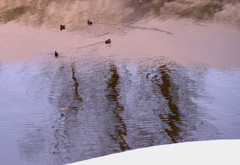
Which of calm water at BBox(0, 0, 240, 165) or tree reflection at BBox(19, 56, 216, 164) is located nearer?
tree reflection at BBox(19, 56, 216, 164)

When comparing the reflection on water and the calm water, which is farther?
the calm water

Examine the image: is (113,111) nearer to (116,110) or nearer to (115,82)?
(116,110)

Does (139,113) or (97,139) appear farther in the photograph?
(139,113)

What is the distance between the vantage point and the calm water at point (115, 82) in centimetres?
348

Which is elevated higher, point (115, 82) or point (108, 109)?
point (115, 82)

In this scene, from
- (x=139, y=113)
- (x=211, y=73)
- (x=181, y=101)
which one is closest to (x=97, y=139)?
(x=139, y=113)

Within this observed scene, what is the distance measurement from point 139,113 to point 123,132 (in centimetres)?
57

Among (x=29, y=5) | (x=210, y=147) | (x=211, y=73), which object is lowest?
(x=211, y=73)

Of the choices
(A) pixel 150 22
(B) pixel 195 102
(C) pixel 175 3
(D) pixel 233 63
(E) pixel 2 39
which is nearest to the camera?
(B) pixel 195 102

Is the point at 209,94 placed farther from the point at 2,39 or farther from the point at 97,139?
the point at 2,39

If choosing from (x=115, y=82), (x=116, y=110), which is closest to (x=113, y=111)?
(x=116, y=110)

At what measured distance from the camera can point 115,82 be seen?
5.11m

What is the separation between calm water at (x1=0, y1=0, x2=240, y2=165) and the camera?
3.48 meters

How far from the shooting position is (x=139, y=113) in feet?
13.3
